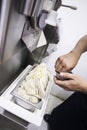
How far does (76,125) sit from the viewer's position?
1.09 metres

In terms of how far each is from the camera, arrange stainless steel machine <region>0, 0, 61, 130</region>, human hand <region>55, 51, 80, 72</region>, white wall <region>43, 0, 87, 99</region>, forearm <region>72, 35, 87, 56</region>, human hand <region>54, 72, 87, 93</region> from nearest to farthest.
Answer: stainless steel machine <region>0, 0, 61, 130</region>, human hand <region>54, 72, 87, 93</region>, human hand <region>55, 51, 80, 72</region>, forearm <region>72, 35, 87, 56</region>, white wall <region>43, 0, 87, 99</region>

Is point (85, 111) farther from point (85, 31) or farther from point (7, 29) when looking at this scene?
point (7, 29)

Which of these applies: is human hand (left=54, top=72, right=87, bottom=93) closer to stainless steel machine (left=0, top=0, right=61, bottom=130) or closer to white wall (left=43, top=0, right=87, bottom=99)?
stainless steel machine (left=0, top=0, right=61, bottom=130)

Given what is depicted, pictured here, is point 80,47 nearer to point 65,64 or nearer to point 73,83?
point 65,64

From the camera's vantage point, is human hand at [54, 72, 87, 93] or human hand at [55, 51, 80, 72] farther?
human hand at [55, 51, 80, 72]

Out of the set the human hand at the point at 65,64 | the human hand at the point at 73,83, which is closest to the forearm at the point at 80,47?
the human hand at the point at 65,64

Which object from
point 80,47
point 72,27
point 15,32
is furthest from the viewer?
point 72,27

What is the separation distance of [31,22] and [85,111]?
0.75 metres

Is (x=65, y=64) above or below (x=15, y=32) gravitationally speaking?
below

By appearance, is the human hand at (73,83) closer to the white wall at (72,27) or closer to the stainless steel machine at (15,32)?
the stainless steel machine at (15,32)

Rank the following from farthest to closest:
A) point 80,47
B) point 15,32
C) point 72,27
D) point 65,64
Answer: point 72,27
point 80,47
point 65,64
point 15,32

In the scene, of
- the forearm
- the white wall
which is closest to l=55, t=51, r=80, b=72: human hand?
the forearm

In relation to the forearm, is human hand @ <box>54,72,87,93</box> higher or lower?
lower

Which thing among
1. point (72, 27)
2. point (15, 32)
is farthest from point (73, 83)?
point (72, 27)
